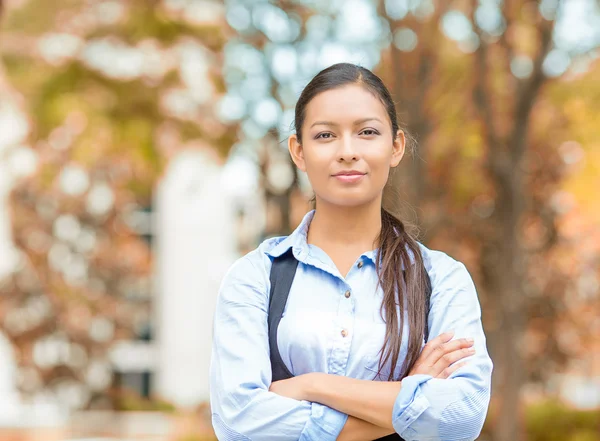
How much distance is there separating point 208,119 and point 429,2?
2.77 m

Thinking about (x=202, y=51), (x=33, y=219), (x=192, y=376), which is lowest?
(x=192, y=376)

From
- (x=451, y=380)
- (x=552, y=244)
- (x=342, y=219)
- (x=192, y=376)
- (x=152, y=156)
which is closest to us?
(x=451, y=380)

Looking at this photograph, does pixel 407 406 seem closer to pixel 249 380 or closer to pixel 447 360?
pixel 447 360

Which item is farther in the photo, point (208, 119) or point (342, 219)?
point (208, 119)

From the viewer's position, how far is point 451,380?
224 centimetres

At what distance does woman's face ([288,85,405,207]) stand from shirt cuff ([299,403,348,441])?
0.49 metres

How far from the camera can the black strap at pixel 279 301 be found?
2.36 m

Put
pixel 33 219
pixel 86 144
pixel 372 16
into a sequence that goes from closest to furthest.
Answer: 1. pixel 372 16
2. pixel 86 144
3. pixel 33 219

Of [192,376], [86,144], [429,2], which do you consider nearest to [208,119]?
[86,144]

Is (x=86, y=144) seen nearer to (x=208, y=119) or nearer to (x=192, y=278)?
(x=208, y=119)

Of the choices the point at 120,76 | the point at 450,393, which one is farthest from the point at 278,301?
the point at 120,76

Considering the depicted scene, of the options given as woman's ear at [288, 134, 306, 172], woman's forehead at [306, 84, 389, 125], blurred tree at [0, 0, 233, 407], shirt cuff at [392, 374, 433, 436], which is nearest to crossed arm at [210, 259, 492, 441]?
shirt cuff at [392, 374, 433, 436]

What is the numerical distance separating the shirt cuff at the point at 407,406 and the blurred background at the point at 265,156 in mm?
833

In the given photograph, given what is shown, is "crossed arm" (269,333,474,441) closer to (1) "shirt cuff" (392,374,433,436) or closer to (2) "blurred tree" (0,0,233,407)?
(1) "shirt cuff" (392,374,433,436)
